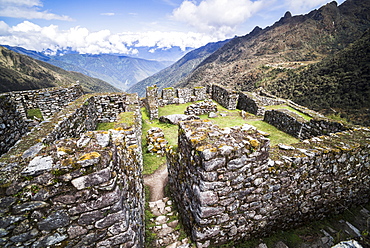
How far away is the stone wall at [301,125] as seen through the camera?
7589 mm

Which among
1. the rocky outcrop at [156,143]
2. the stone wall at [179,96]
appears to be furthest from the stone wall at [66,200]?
the stone wall at [179,96]

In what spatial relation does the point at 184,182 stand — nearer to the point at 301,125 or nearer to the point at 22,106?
the point at 301,125

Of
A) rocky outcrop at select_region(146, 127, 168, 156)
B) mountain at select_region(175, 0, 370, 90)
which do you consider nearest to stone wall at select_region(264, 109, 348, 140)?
rocky outcrop at select_region(146, 127, 168, 156)

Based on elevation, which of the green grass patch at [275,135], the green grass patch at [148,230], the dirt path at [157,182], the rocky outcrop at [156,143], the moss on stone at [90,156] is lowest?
the dirt path at [157,182]

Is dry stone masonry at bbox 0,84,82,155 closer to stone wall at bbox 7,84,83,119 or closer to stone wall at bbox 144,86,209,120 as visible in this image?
stone wall at bbox 7,84,83,119

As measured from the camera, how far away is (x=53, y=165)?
2463mm

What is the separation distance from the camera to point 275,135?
31.6ft

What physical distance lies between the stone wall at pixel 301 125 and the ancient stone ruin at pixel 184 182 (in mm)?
258

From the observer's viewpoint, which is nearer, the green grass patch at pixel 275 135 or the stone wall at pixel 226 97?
the green grass patch at pixel 275 135

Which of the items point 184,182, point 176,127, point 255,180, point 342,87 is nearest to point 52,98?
point 176,127

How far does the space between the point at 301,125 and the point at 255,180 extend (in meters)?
6.76

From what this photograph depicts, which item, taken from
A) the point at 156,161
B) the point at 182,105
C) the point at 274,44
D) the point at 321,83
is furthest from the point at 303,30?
the point at 156,161

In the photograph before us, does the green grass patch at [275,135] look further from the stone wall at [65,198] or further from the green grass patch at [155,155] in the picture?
the stone wall at [65,198]

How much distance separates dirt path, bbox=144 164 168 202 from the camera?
21.1 feet
